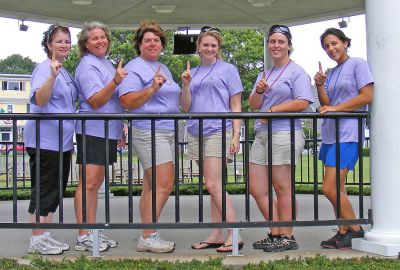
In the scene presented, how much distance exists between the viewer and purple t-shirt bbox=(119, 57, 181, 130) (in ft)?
15.8

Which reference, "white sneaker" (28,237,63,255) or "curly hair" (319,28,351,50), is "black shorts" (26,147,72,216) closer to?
"white sneaker" (28,237,63,255)

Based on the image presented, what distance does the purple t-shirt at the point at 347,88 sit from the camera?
483 centimetres

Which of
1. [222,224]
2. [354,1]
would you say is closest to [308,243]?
Result: [222,224]

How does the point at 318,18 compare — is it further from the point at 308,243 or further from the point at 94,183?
the point at 94,183

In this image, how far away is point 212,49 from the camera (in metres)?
5.03

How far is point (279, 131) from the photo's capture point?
4898mm

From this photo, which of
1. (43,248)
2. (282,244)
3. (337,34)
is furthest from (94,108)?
(337,34)

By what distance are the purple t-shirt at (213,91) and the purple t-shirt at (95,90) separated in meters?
0.67

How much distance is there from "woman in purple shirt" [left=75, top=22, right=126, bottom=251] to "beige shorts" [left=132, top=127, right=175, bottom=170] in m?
0.20

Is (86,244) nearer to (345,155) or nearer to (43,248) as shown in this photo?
(43,248)

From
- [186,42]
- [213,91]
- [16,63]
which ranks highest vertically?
[16,63]

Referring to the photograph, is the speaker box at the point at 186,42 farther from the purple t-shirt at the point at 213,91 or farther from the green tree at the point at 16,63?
the green tree at the point at 16,63

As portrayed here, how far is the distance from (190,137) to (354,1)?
16.7 feet

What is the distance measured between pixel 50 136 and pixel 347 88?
2.62 meters
